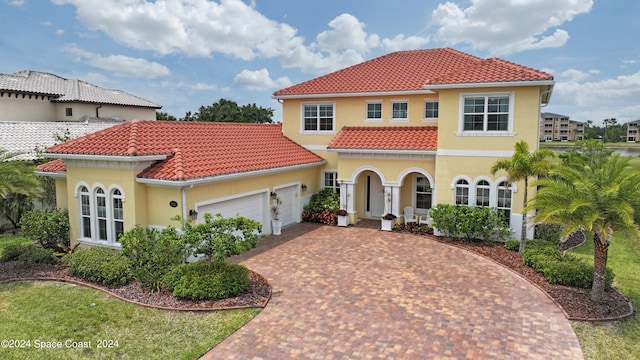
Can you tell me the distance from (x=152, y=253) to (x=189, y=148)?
5.06 metres

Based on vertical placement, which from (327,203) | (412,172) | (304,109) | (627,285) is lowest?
(627,285)

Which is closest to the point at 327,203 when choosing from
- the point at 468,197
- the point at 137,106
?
the point at 468,197

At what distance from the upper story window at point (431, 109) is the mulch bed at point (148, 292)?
Result: 12023mm

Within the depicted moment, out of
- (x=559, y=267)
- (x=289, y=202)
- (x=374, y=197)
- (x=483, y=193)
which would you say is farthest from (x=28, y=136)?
(x=559, y=267)

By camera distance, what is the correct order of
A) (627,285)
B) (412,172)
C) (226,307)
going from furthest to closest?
(412,172), (627,285), (226,307)

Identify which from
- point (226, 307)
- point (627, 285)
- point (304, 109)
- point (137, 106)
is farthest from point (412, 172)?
point (137, 106)

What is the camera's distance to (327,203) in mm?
21000

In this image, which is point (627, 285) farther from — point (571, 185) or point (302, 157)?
point (302, 157)

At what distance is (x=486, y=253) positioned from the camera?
50.4 ft

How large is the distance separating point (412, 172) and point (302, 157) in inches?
212

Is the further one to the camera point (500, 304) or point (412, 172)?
point (412, 172)

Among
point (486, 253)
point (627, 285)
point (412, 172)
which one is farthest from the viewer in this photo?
point (412, 172)

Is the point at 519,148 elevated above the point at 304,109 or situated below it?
below

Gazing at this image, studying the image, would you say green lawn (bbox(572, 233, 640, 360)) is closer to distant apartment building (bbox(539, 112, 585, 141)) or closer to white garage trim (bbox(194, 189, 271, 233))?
white garage trim (bbox(194, 189, 271, 233))
